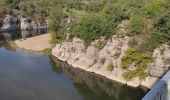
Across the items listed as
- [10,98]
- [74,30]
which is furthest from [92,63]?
[10,98]

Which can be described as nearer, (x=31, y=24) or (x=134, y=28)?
(x=134, y=28)

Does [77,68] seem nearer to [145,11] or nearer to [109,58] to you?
[109,58]

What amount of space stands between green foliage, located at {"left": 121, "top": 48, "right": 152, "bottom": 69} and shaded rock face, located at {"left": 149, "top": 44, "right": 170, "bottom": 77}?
3.87 ft

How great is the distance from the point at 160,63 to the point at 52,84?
47.2 ft

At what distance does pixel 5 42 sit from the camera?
227 feet

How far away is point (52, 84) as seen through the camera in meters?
42.3

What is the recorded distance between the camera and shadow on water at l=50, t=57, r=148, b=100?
3975 centimetres

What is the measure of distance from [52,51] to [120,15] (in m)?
14.2

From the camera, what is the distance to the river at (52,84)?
126ft

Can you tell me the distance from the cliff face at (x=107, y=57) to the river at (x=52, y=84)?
1359 mm

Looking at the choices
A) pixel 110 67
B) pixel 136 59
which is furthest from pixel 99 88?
pixel 136 59

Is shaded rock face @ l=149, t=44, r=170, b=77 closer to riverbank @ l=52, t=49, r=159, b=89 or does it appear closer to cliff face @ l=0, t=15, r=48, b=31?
riverbank @ l=52, t=49, r=159, b=89

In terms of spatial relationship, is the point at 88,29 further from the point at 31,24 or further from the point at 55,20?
the point at 31,24

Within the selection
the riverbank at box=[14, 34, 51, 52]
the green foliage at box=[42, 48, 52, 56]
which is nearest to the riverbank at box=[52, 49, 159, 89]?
the green foliage at box=[42, 48, 52, 56]
